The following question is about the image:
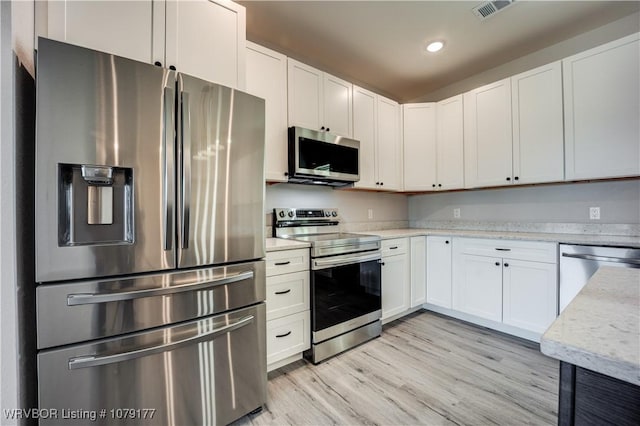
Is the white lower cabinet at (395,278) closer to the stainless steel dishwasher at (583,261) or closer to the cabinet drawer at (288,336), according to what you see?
the cabinet drawer at (288,336)

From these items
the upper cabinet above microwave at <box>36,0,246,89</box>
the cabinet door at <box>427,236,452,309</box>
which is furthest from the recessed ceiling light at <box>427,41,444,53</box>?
the cabinet door at <box>427,236,452,309</box>

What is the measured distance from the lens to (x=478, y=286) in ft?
8.54

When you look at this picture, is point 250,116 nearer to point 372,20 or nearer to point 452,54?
point 372,20

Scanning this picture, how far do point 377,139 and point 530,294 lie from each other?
205 cm

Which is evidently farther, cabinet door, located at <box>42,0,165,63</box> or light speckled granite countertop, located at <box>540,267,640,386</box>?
cabinet door, located at <box>42,0,165,63</box>

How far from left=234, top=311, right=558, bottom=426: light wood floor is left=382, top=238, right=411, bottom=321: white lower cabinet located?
1.06 feet

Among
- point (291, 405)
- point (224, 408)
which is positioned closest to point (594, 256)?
point (291, 405)

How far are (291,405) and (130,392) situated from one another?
2.89ft

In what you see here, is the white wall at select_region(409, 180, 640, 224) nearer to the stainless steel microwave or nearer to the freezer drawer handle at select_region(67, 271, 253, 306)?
the stainless steel microwave

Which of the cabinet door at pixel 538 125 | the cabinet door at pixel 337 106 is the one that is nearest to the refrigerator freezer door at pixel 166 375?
the cabinet door at pixel 337 106

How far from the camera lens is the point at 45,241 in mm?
1024

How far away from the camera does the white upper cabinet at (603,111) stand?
2.06 metres

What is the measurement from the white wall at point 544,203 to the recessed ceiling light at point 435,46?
5.34ft

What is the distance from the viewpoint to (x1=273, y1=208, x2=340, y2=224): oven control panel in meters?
2.49
